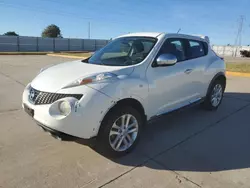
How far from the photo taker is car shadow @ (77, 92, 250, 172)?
3.12 meters

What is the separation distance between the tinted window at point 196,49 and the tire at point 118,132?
193 centimetres

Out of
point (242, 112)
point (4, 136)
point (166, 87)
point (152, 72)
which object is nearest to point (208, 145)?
point (166, 87)

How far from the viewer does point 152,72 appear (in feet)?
11.5

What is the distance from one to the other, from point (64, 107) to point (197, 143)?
217 centimetres

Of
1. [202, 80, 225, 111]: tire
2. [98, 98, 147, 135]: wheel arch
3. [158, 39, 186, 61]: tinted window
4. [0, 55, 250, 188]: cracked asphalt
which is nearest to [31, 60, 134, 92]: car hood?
[98, 98, 147, 135]: wheel arch

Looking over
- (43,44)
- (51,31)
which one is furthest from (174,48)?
(51,31)

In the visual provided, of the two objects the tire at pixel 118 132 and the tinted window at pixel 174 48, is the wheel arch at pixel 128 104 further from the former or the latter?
the tinted window at pixel 174 48

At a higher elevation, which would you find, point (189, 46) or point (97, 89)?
point (189, 46)

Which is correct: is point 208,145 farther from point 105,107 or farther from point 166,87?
point 105,107

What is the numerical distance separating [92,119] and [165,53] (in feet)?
5.69

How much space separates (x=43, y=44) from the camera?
117 ft

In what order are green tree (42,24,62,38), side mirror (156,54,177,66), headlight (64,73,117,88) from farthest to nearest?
green tree (42,24,62,38) → side mirror (156,54,177,66) → headlight (64,73,117,88)

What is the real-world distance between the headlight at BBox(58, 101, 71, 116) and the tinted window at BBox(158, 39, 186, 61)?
1.77 m

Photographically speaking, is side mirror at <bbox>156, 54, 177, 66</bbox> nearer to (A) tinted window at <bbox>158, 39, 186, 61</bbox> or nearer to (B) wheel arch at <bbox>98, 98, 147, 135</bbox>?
(A) tinted window at <bbox>158, 39, 186, 61</bbox>
